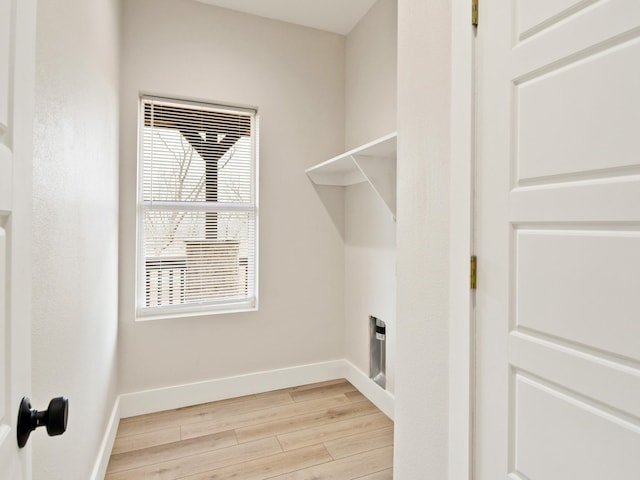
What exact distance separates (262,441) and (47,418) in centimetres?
173

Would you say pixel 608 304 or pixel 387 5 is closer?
pixel 608 304

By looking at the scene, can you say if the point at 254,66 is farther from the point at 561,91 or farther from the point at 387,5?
the point at 561,91

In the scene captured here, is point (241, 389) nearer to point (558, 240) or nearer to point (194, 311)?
point (194, 311)

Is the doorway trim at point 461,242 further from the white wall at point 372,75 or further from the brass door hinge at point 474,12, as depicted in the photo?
the white wall at point 372,75

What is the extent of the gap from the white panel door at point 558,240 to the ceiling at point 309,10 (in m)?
1.86

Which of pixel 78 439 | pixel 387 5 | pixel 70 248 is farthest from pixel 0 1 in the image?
pixel 387 5

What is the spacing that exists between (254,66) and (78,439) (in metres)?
2.53

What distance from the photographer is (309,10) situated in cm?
262

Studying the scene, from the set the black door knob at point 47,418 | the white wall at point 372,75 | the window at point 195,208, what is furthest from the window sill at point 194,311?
the black door knob at point 47,418

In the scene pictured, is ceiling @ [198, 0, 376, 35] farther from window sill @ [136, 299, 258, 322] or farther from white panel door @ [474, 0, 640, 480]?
window sill @ [136, 299, 258, 322]

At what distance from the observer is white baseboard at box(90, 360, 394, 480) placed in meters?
2.36

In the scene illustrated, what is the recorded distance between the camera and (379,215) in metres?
2.51

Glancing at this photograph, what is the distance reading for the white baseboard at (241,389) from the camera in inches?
92.8

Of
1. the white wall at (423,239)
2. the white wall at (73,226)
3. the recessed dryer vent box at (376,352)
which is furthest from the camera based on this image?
the recessed dryer vent box at (376,352)
